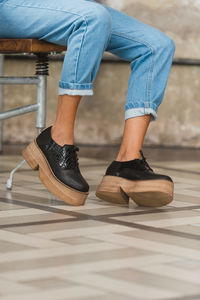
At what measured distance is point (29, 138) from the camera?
584 centimetres

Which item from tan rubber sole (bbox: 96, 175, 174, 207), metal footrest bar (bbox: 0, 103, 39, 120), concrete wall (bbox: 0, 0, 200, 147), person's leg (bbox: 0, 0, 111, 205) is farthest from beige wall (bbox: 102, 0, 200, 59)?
tan rubber sole (bbox: 96, 175, 174, 207)

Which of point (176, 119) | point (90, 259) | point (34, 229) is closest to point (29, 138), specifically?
point (176, 119)

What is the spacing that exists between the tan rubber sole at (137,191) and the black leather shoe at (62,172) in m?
0.10

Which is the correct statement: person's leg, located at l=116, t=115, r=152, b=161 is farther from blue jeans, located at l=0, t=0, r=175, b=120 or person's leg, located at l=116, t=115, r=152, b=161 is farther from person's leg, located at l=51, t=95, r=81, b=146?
person's leg, located at l=51, t=95, r=81, b=146

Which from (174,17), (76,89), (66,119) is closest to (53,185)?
(66,119)

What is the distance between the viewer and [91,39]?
2.85 metres

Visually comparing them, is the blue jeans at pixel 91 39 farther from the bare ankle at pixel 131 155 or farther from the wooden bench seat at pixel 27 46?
the bare ankle at pixel 131 155

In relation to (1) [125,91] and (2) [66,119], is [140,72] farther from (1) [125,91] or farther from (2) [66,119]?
(1) [125,91]

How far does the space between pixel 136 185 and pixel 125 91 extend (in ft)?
9.88

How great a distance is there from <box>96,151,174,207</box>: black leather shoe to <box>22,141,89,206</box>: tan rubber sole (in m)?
0.11

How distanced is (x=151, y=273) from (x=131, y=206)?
1.03 metres

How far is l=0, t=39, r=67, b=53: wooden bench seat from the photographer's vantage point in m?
3.07

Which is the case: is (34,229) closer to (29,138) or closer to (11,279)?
(11,279)

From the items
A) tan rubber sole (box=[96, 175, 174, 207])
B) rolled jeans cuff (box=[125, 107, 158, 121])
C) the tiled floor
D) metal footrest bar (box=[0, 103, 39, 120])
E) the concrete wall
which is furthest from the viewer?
the concrete wall
